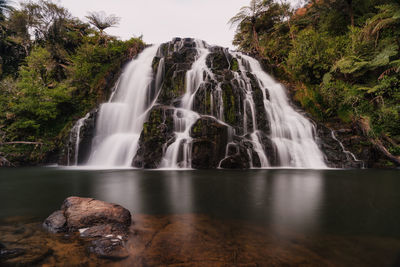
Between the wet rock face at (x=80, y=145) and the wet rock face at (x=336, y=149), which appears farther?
the wet rock face at (x=80, y=145)

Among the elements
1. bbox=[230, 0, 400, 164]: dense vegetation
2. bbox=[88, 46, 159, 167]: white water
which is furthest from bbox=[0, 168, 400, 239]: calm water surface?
bbox=[230, 0, 400, 164]: dense vegetation

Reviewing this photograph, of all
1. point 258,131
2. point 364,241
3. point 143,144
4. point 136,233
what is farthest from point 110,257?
point 258,131

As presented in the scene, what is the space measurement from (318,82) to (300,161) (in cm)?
659

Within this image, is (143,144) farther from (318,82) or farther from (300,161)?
(318,82)

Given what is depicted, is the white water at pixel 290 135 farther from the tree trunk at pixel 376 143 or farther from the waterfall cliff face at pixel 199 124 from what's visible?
the tree trunk at pixel 376 143

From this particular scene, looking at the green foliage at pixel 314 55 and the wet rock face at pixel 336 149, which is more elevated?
the green foliage at pixel 314 55

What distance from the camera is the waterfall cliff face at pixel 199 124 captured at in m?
8.45

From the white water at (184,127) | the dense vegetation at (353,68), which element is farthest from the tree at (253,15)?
the white water at (184,127)

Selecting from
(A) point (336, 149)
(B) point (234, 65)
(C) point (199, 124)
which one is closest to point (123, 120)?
(C) point (199, 124)

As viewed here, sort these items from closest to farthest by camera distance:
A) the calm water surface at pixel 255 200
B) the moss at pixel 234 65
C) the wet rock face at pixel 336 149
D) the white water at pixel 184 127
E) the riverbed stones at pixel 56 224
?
the riverbed stones at pixel 56 224 → the calm water surface at pixel 255 200 → the white water at pixel 184 127 → the wet rock face at pixel 336 149 → the moss at pixel 234 65

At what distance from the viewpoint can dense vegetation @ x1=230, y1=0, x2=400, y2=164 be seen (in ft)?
28.5

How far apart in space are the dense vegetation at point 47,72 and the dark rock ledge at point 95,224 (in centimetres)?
959

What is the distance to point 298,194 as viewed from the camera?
4.39m

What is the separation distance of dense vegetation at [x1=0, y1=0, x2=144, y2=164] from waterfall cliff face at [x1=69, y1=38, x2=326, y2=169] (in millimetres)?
2799
